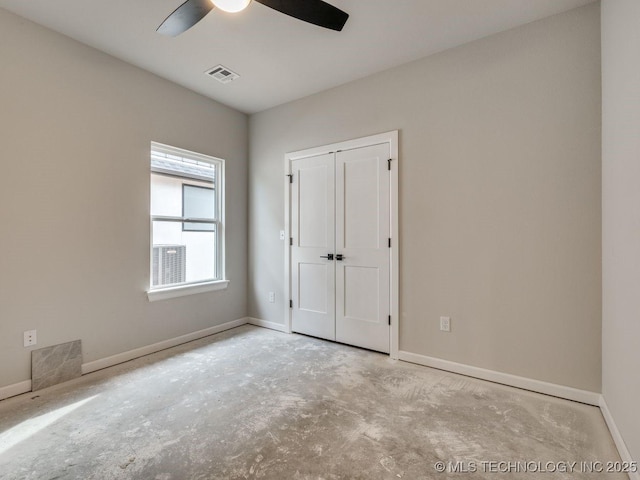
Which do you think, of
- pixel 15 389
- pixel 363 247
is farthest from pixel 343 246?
pixel 15 389

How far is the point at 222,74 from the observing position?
121 inches

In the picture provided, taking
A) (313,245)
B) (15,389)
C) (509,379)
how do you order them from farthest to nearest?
(313,245) → (509,379) → (15,389)

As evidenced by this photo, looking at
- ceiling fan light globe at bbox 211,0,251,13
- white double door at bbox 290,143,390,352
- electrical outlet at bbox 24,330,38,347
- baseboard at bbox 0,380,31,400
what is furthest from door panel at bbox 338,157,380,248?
baseboard at bbox 0,380,31,400

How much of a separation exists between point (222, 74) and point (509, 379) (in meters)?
3.80

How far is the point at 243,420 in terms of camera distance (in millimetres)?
1946

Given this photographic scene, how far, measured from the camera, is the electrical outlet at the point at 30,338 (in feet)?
7.53

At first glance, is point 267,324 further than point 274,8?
Yes

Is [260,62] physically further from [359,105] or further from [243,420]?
[243,420]

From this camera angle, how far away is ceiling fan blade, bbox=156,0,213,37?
1735mm

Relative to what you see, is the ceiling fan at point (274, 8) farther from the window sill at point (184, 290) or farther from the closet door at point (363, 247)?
the window sill at point (184, 290)

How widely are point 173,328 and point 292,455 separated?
2.19 meters

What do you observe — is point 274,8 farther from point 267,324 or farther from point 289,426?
point 267,324

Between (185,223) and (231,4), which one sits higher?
(231,4)

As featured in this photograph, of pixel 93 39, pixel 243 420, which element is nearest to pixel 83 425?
pixel 243 420
